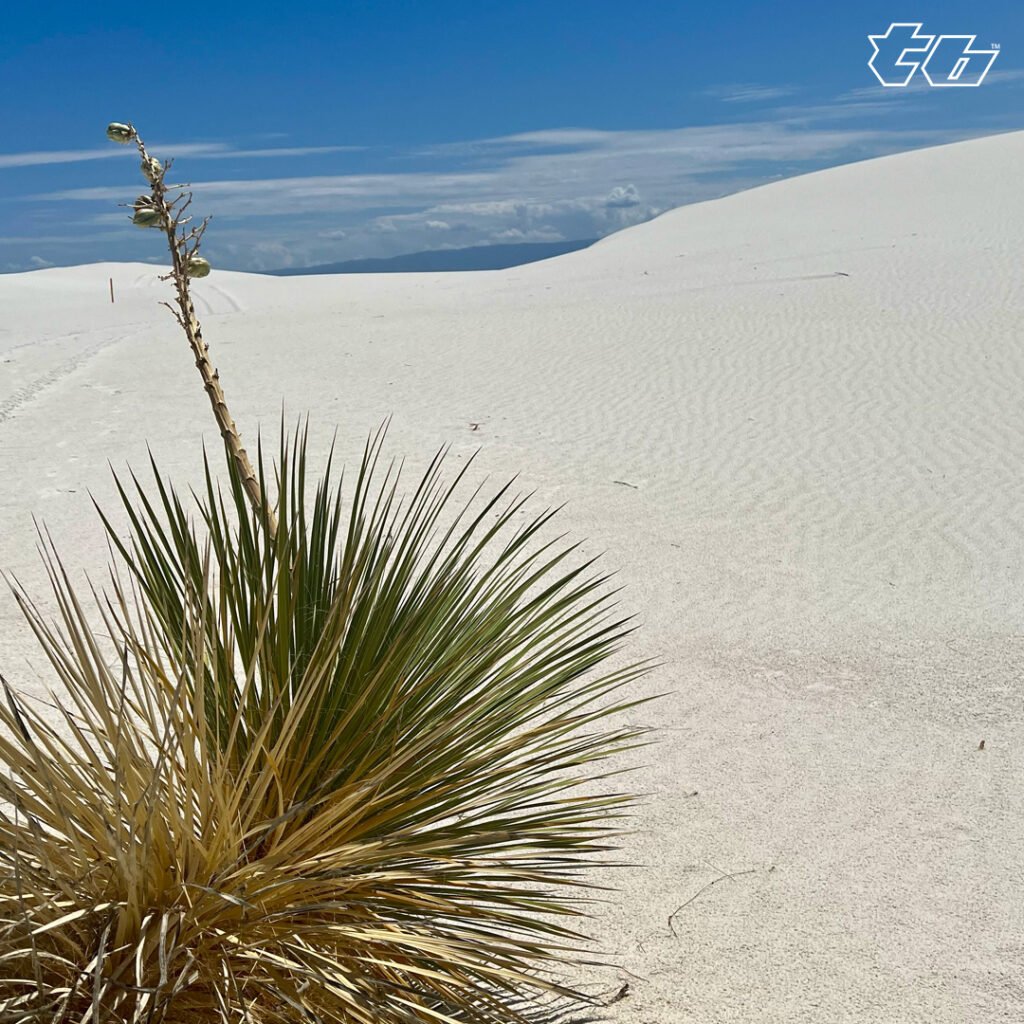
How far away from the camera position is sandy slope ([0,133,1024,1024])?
298 centimetres

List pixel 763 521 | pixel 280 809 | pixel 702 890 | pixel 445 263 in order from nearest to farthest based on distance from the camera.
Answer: pixel 280 809, pixel 702 890, pixel 763 521, pixel 445 263

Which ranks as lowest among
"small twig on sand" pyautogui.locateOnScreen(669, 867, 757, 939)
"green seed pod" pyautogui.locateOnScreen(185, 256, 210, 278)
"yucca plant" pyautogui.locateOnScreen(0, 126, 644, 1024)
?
"small twig on sand" pyautogui.locateOnScreen(669, 867, 757, 939)

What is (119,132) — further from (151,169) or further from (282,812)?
(282,812)

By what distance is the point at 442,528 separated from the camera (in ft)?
23.3

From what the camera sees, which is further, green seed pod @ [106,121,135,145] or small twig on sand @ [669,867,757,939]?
small twig on sand @ [669,867,757,939]

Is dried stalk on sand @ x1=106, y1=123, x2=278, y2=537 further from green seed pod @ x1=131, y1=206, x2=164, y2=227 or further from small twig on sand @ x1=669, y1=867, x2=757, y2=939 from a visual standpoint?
small twig on sand @ x1=669, y1=867, x2=757, y2=939

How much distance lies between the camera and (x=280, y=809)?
183cm

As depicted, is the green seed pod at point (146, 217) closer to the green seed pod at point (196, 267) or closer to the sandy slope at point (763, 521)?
the green seed pod at point (196, 267)

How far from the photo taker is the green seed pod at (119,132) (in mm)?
1876

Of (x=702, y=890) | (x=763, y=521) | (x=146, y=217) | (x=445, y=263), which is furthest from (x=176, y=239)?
(x=445, y=263)

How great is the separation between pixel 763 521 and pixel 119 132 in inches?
243

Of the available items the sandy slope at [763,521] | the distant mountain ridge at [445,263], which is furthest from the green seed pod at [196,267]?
the distant mountain ridge at [445,263]

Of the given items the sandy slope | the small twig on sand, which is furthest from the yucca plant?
the sandy slope

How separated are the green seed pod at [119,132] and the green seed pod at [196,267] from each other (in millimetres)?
233
